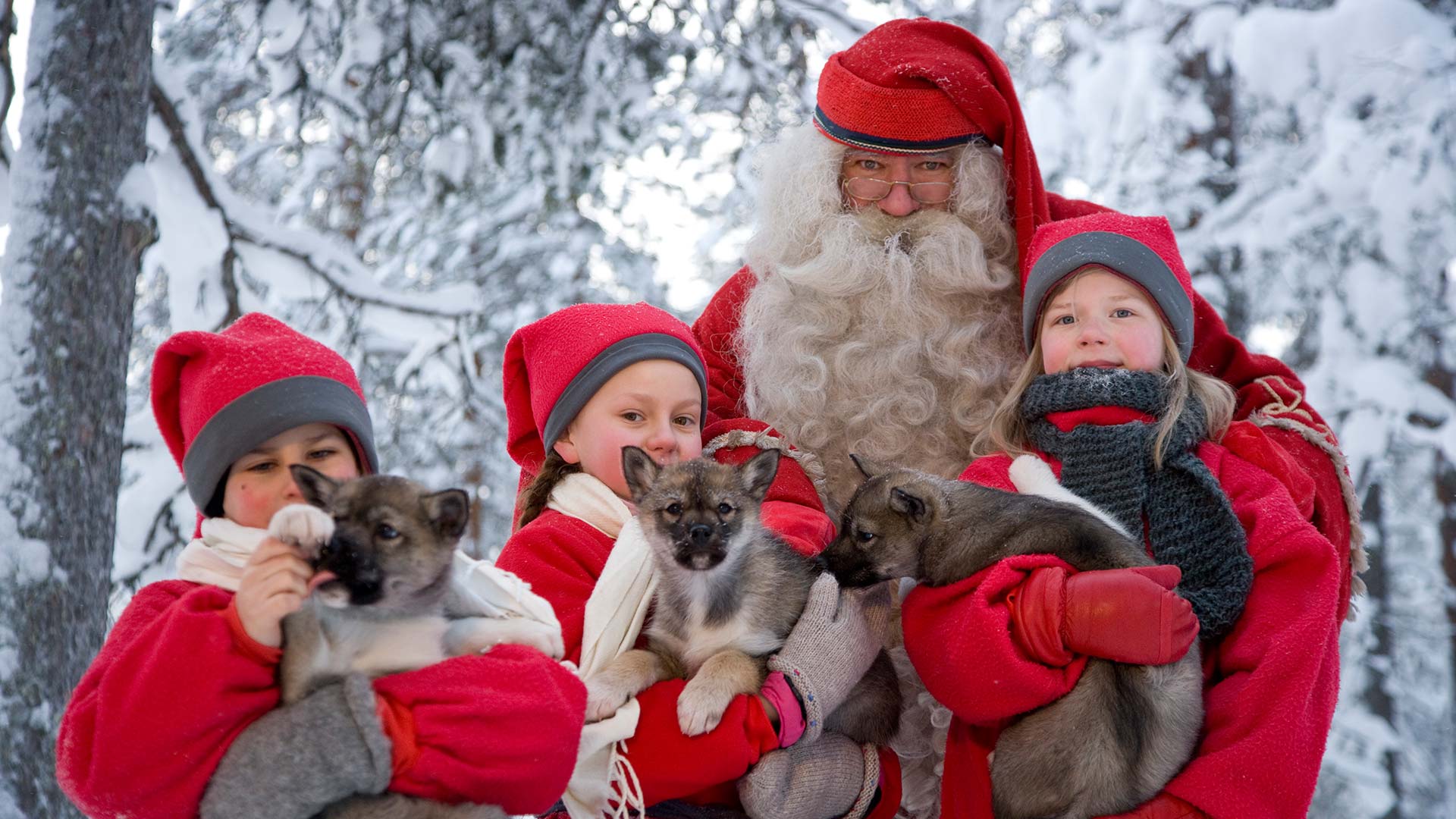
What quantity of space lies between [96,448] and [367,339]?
5100 millimetres

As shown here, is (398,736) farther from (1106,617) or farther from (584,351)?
(1106,617)

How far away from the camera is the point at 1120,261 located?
12.8 ft

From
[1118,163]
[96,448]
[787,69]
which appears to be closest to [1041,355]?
[96,448]

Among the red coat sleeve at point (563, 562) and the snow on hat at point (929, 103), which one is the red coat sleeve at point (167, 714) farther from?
the snow on hat at point (929, 103)

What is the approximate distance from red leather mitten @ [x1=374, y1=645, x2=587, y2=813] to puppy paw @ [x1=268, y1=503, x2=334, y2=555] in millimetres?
424

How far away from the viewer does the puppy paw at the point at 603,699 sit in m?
3.05

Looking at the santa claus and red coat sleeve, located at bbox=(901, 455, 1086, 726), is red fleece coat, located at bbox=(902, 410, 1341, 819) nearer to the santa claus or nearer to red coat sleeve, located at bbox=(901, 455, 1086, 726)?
red coat sleeve, located at bbox=(901, 455, 1086, 726)

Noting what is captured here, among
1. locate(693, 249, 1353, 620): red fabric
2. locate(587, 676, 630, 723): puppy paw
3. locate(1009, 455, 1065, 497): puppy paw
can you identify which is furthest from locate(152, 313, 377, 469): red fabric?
locate(1009, 455, 1065, 497): puppy paw

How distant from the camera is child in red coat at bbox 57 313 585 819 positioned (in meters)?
2.45

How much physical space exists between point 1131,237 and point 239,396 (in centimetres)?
308

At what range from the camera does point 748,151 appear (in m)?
9.17

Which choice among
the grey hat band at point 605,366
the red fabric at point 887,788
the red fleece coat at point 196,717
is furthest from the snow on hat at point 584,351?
the red fabric at point 887,788

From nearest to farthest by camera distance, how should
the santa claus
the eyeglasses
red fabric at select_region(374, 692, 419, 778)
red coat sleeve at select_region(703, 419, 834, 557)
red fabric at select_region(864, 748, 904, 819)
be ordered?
red fabric at select_region(374, 692, 419, 778), red fabric at select_region(864, 748, 904, 819), red coat sleeve at select_region(703, 419, 834, 557), the santa claus, the eyeglasses

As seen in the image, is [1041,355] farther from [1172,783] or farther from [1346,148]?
Result: [1346,148]
